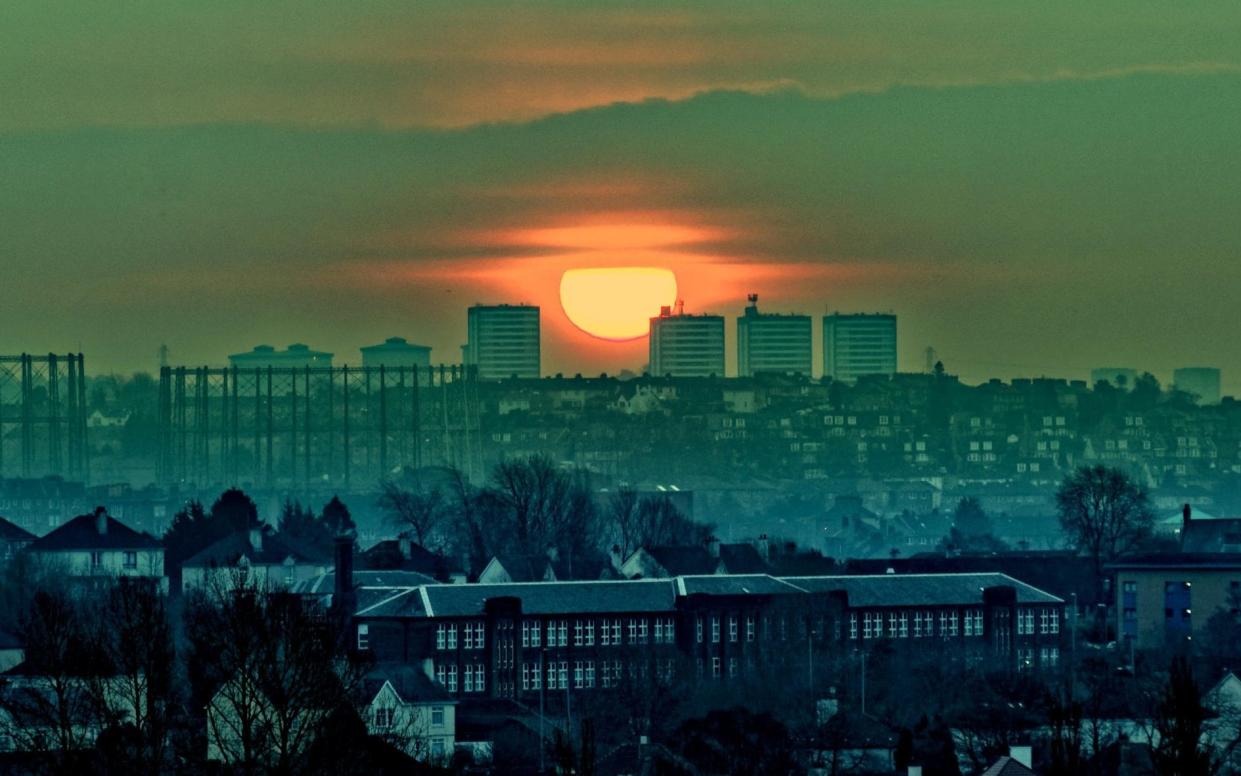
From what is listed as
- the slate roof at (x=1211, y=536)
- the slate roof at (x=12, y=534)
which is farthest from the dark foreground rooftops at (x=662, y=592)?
the slate roof at (x=12, y=534)

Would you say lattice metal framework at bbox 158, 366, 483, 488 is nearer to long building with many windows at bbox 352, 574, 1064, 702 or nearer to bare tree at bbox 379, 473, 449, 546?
bare tree at bbox 379, 473, 449, 546

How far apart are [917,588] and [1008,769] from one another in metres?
27.3

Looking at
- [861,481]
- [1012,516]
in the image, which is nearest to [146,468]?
[861,481]

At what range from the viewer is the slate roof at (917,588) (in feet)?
195

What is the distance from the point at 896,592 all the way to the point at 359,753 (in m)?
29.4

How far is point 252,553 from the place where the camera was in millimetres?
68125

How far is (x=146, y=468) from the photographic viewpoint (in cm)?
18975

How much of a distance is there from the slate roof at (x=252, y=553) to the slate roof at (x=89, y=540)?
9.60ft

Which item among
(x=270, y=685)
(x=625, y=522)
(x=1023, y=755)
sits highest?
(x=270, y=685)

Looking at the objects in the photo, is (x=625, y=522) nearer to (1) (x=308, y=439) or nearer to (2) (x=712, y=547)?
(2) (x=712, y=547)

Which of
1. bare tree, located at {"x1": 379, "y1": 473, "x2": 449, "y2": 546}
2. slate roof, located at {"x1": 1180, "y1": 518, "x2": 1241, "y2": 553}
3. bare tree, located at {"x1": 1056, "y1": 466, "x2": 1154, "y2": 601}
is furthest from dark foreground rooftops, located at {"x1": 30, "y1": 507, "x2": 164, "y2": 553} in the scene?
slate roof, located at {"x1": 1180, "y1": 518, "x2": 1241, "y2": 553}

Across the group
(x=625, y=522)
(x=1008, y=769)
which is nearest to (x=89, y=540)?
(x=625, y=522)

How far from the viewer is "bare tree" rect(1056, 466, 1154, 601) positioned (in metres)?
74.6

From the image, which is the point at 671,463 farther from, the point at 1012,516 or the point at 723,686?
the point at 723,686
